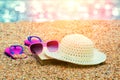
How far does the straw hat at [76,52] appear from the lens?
1.82m

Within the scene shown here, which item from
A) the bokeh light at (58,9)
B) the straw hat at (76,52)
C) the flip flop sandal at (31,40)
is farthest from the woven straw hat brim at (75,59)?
the bokeh light at (58,9)

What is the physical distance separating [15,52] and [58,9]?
5.53 feet

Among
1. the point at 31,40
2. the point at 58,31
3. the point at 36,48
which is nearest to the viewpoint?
the point at 36,48

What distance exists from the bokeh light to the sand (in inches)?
22.4

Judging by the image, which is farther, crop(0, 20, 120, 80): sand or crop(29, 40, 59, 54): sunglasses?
crop(29, 40, 59, 54): sunglasses

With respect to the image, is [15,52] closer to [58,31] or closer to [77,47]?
[77,47]

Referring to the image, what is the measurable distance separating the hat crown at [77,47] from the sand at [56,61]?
0.22 ft

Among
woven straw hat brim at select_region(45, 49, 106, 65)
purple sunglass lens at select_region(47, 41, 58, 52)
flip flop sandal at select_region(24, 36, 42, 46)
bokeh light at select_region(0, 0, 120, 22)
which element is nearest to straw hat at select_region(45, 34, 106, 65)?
woven straw hat brim at select_region(45, 49, 106, 65)

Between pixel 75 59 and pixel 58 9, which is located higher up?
pixel 58 9

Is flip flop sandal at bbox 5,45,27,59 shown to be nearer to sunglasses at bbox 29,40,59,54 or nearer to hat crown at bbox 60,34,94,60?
sunglasses at bbox 29,40,59,54

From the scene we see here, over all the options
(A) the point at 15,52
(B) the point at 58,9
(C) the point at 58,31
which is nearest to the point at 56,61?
(A) the point at 15,52

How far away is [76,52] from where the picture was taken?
71.9 inches

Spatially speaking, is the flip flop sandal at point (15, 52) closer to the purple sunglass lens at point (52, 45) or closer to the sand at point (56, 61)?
the sand at point (56, 61)

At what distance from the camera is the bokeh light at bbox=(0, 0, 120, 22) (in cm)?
330
